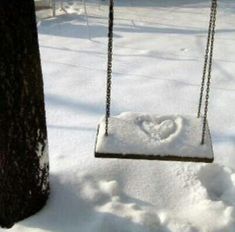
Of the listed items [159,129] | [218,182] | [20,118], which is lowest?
[218,182]

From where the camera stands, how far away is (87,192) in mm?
2783

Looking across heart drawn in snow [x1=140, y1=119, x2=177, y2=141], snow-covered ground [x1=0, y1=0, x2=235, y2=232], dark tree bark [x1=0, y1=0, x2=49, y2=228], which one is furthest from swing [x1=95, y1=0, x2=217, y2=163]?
snow-covered ground [x1=0, y1=0, x2=235, y2=232]

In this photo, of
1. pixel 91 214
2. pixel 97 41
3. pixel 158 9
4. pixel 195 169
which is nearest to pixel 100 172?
pixel 91 214

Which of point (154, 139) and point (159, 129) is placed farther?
point (159, 129)

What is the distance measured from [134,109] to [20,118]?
1819 millimetres

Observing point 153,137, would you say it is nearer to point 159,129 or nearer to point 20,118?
point 159,129

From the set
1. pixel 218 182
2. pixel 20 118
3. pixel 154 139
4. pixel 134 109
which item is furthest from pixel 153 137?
pixel 134 109

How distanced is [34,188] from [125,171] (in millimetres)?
665

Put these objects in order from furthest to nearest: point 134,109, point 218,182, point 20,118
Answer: point 134,109, point 218,182, point 20,118

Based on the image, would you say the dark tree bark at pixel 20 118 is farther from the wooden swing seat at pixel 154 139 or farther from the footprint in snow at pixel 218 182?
the footprint in snow at pixel 218 182

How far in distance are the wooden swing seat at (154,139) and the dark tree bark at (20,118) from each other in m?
0.36

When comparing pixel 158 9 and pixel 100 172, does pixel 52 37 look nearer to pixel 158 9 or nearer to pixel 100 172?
pixel 158 9

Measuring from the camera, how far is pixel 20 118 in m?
2.34

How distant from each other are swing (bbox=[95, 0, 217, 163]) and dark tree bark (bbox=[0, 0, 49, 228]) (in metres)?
0.36
